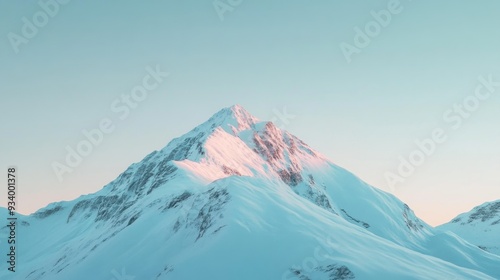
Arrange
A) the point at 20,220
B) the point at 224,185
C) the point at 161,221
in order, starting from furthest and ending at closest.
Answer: the point at 20,220 < the point at 161,221 < the point at 224,185

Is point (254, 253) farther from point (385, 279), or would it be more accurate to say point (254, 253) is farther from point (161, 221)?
point (161, 221)

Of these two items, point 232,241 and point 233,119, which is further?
point 233,119

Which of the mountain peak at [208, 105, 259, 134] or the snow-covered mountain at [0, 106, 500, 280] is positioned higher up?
the mountain peak at [208, 105, 259, 134]

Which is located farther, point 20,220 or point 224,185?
point 20,220

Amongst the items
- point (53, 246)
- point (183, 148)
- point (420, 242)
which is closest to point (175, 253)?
point (183, 148)

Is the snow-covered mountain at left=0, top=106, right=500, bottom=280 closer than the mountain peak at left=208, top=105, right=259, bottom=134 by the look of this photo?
Yes

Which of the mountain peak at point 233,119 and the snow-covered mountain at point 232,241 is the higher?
the mountain peak at point 233,119

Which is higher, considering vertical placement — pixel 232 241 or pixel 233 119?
pixel 233 119

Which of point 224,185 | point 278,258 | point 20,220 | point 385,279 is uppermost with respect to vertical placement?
point 20,220

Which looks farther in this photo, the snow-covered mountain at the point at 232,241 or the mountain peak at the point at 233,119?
the mountain peak at the point at 233,119

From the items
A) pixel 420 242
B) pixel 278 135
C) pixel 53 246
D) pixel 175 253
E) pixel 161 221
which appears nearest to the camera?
pixel 175 253

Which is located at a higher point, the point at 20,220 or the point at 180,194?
the point at 20,220
